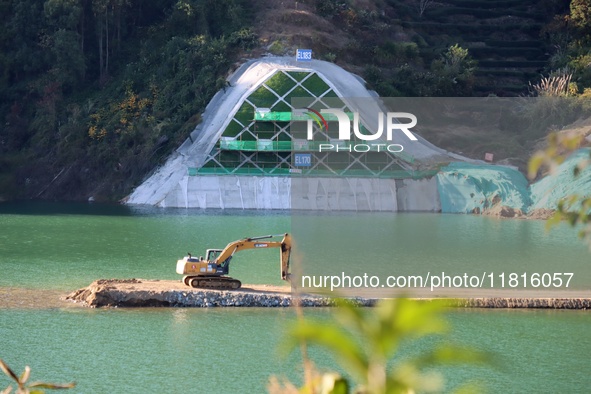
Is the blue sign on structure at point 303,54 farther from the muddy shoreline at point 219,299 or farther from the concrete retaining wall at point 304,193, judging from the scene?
the muddy shoreline at point 219,299

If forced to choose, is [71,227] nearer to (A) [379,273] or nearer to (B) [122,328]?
(A) [379,273]

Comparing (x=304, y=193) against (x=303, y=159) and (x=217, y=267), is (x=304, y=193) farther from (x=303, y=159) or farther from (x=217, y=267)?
(x=217, y=267)

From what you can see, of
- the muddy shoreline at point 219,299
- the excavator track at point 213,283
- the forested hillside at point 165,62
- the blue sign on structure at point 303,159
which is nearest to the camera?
the muddy shoreline at point 219,299

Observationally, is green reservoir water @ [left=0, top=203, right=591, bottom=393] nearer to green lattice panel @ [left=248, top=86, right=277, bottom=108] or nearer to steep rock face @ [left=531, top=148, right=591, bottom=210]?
steep rock face @ [left=531, top=148, right=591, bottom=210]

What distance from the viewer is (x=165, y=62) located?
2773 inches

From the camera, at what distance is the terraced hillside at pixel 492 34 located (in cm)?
7219

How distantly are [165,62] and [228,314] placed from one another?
42.8 metres

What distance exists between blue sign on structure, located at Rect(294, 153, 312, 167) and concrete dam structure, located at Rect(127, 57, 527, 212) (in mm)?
55

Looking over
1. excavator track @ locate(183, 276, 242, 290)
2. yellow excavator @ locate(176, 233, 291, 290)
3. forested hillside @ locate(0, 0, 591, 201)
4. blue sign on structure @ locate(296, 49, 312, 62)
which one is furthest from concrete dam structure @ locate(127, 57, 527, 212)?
excavator track @ locate(183, 276, 242, 290)

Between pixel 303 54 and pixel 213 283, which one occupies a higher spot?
pixel 303 54

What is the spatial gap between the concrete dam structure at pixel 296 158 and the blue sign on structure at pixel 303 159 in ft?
0.18

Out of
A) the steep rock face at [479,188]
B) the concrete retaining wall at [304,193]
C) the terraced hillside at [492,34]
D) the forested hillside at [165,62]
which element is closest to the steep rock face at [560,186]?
the steep rock face at [479,188]

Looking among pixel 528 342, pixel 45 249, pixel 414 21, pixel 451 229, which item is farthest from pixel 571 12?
pixel 528 342

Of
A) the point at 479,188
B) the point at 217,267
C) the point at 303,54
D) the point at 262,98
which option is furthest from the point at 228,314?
the point at 303,54
